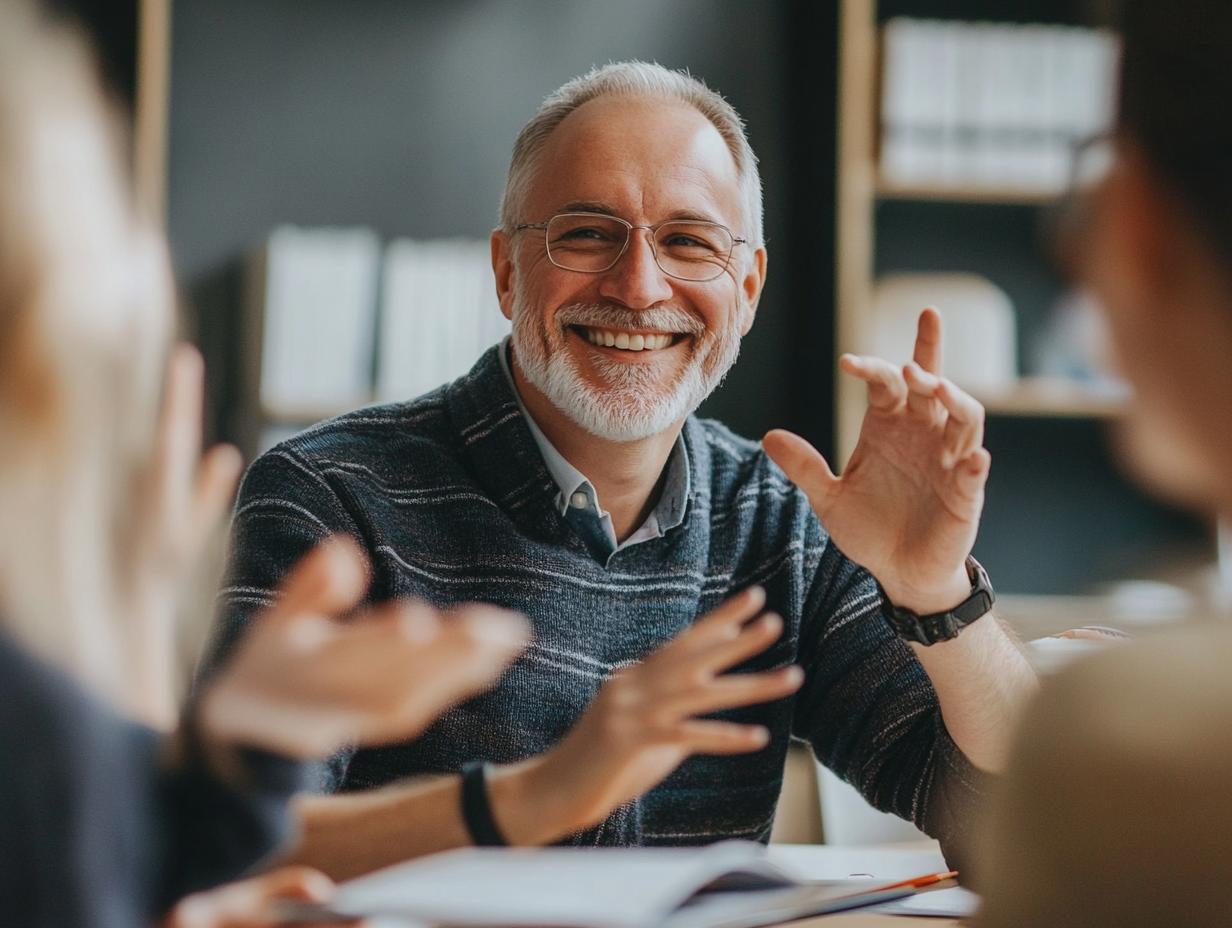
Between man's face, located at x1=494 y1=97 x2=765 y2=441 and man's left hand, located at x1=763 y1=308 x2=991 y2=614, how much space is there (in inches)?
11.0

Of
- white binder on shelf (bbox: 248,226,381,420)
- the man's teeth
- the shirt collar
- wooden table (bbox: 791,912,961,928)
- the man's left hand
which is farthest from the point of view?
white binder on shelf (bbox: 248,226,381,420)

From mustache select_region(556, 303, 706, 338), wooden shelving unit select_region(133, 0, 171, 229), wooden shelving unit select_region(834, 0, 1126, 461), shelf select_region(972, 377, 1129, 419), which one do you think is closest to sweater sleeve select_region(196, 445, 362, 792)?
mustache select_region(556, 303, 706, 338)

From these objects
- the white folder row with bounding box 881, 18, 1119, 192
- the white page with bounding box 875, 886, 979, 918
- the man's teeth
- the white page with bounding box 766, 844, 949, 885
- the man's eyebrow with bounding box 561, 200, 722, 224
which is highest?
the white folder row with bounding box 881, 18, 1119, 192

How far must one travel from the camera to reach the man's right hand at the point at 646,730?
2.83ft

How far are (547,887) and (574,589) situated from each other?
797 mm

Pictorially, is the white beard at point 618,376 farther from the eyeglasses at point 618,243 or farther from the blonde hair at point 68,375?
the blonde hair at point 68,375

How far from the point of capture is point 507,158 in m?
3.02

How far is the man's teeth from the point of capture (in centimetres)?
167

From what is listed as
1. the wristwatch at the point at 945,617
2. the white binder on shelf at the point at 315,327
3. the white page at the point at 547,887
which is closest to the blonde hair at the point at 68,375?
the white page at the point at 547,887

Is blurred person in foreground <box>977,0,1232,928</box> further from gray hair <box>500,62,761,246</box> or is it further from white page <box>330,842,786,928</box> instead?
gray hair <box>500,62,761,246</box>

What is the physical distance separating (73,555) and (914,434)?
0.93 meters

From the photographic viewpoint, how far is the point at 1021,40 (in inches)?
111

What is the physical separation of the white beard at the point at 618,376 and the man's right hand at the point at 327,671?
0.96 m

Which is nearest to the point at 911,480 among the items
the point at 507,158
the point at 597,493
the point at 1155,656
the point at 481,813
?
the point at 597,493
